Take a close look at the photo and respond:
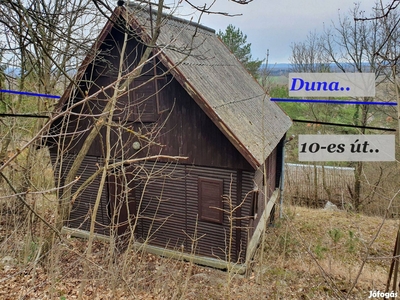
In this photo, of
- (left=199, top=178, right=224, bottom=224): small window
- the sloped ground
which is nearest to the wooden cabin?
(left=199, top=178, right=224, bottom=224): small window

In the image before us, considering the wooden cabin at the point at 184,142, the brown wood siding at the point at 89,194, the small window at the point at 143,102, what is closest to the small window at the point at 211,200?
the wooden cabin at the point at 184,142

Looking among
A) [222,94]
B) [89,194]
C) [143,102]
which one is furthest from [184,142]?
[89,194]

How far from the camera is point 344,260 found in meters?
8.70

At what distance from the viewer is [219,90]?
7871 millimetres

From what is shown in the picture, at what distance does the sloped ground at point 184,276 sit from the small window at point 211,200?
1299 millimetres

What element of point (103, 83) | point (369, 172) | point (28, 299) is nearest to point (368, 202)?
point (369, 172)

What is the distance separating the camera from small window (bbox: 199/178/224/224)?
721 cm

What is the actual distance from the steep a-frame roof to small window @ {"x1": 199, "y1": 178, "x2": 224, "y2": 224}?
4.28ft

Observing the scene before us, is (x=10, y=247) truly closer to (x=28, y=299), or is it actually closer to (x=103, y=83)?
(x=28, y=299)

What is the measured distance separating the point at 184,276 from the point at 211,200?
182 centimetres

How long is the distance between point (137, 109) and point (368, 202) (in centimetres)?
1363

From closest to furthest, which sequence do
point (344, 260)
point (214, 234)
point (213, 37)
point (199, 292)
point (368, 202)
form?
point (199, 292) < point (214, 234) < point (344, 260) < point (213, 37) < point (368, 202)

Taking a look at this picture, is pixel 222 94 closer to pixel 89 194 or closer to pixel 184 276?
pixel 184 276

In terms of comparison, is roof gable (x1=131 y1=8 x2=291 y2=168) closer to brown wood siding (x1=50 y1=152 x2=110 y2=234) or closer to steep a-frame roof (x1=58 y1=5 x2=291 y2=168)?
steep a-frame roof (x1=58 y1=5 x2=291 y2=168)
